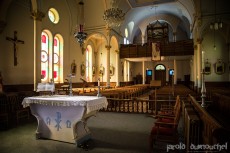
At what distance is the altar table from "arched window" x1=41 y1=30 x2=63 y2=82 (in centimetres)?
867

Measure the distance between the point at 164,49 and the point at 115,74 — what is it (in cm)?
603

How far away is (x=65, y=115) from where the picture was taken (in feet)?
14.4

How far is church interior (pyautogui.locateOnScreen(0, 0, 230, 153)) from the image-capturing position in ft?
12.9

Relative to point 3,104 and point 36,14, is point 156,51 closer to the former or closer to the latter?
point 36,14

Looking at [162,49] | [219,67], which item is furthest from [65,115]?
[219,67]

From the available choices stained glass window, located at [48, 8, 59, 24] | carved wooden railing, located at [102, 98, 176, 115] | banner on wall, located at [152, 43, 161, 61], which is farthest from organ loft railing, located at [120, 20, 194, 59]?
carved wooden railing, located at [102, 98, 176, 115]

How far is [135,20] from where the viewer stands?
22.8 metres

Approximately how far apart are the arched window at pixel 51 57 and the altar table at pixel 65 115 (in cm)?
867

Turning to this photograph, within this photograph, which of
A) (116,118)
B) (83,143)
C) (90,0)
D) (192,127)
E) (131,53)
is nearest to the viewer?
(192,127)

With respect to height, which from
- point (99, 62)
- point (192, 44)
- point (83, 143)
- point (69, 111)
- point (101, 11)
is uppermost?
point (101, 11)

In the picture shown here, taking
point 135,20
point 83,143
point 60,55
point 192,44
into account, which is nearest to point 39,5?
point 60,55

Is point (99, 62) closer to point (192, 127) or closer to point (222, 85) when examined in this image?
point (222, 85)

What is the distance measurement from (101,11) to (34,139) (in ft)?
46.5

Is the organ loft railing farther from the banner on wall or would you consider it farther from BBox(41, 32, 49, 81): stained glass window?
BBox(41, 32, 49, 81): stained glass window
